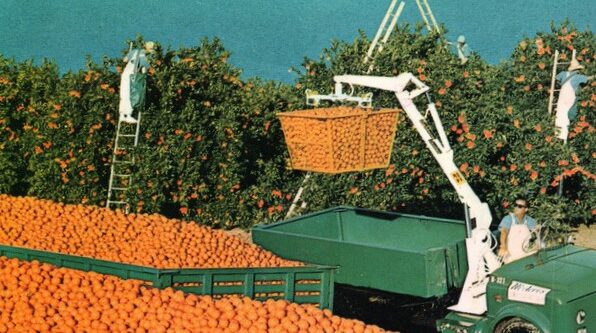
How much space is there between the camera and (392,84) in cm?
838

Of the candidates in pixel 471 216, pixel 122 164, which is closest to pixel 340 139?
pixel 471 216

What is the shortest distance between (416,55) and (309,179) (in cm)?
326

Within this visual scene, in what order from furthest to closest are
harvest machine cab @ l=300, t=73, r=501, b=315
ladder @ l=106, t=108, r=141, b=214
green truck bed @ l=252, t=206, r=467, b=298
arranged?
ladder @ l=106, t=108, r=141, b=214
harvest machine cab @ l=300, t=73, r=501, b=315
green truck bed @ l=252, t=206, r=467, b=298

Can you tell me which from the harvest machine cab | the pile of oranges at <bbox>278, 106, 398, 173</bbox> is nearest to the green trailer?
the harvest machine cab

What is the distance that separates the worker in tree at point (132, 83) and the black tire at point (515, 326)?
7033 millimetres

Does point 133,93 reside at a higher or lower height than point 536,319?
higher

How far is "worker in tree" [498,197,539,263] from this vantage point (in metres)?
8.41

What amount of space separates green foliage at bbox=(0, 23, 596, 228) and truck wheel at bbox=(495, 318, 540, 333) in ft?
21.0

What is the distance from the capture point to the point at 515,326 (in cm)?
759

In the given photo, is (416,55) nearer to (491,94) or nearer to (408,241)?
(491,94)

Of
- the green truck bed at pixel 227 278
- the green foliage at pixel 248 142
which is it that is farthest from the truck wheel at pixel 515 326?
the green foliage at pixel 248 142

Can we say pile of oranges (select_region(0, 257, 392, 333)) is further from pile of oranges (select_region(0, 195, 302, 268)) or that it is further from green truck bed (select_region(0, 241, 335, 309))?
pile of oranges (select_region(0, 195, 302, 268))

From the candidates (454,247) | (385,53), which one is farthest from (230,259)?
(385,53)

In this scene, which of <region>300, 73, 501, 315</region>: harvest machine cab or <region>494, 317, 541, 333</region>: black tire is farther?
<region>300, 73, 501, 315</region>: harvest machine cab
